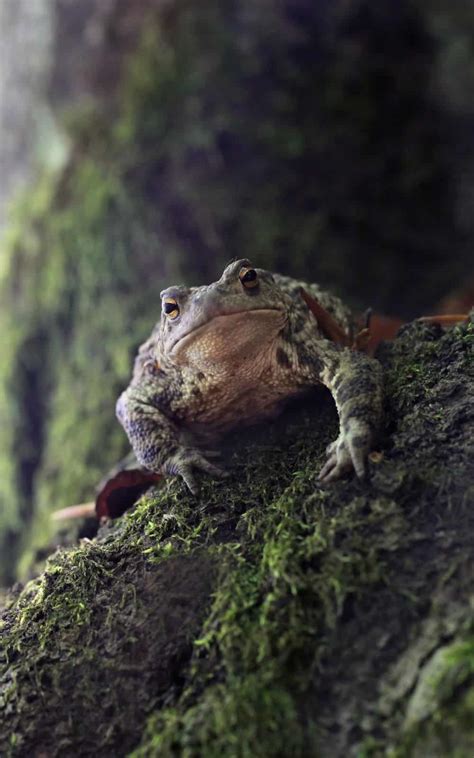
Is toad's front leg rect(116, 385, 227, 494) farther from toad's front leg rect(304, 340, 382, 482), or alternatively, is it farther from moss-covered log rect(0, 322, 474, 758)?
toad's front leg rect(304, 340, 382, 482)

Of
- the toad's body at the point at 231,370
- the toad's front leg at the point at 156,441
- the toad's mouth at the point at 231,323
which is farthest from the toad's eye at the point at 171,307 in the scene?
the toad's front leg at the point at 156,441

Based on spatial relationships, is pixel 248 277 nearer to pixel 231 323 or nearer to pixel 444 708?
pixel 231 323

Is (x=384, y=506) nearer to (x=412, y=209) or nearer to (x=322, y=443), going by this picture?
(x=322, y=443)

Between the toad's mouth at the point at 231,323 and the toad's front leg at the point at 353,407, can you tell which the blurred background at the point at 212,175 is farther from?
the toad's front leg at the point at 353,407

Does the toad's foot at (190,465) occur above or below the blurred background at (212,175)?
below

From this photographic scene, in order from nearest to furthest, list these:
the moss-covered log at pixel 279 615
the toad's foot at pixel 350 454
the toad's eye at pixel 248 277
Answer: the moss-covered log at pixel 279 615 → the toad's foot at pixel 350 454 → the toad's eye at pixel 248 277

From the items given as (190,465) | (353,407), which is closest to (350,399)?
(353,407)

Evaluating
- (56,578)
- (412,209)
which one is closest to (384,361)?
(56,578)

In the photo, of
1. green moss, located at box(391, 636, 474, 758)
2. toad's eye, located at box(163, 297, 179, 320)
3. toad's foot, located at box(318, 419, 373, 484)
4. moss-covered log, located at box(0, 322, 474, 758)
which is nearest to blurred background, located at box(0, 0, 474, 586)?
toad's eye, located at box(163, 297, 179, 320)
